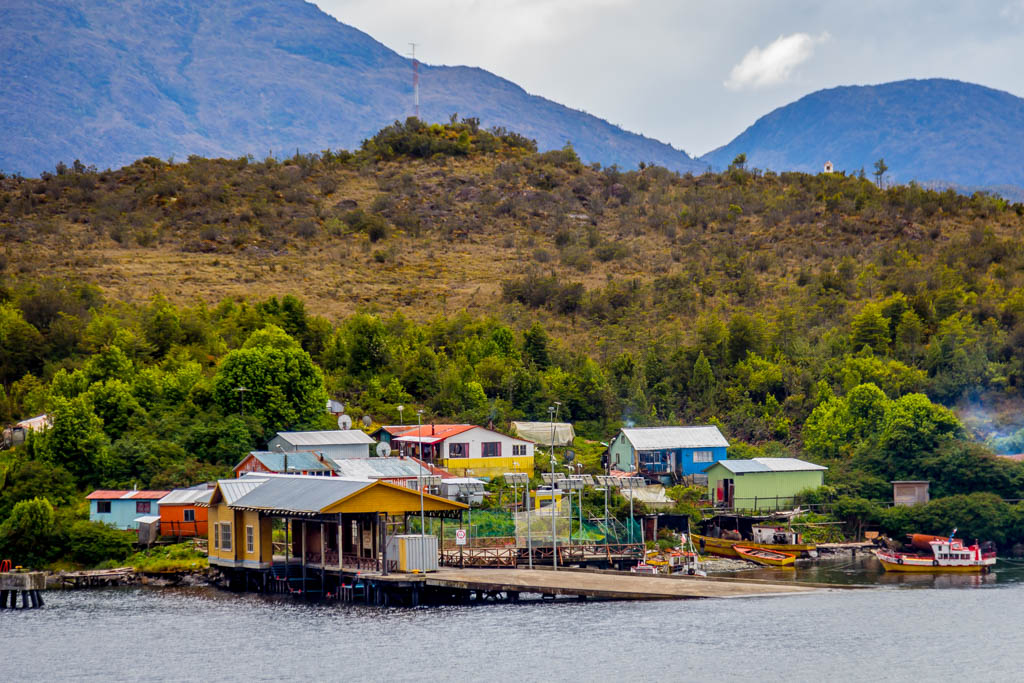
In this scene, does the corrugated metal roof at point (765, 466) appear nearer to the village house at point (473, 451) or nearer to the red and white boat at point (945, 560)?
the red and white boat at point (945, 560)

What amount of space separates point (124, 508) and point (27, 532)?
15.5 ft

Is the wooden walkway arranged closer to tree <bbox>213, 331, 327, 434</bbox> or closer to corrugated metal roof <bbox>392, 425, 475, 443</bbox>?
corrugated metal roof <bbox>392, 425, 475, 443</bbox>

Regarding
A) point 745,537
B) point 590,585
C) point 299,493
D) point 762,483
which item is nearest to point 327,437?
point 299,493

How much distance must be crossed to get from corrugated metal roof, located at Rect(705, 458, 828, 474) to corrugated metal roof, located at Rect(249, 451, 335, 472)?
22.6 m

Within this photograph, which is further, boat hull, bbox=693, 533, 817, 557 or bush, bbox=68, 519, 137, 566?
boat hull, bbox=693, 533, 817, 557

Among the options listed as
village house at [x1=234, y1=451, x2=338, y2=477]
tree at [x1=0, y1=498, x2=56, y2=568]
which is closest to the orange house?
village house at [x1=234, y1=451, x2=338, y2=477]

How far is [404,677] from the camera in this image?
3581 cm

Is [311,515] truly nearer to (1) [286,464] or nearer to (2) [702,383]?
(1) [286,464]

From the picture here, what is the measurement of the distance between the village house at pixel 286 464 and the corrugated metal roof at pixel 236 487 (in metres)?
6.35

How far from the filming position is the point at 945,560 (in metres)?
59.1

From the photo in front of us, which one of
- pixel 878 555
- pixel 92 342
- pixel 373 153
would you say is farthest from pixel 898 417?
pixel 373 153

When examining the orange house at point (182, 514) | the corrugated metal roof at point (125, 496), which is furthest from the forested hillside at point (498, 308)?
the orange house at point (182, 514)

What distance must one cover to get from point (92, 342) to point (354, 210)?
52.1m

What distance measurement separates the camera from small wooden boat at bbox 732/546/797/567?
198 feet
